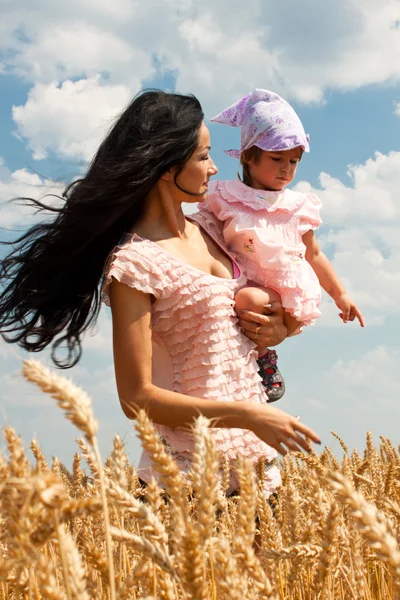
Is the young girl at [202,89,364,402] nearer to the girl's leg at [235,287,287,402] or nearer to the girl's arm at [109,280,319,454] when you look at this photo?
the girl's leg at [235,287,287,402]

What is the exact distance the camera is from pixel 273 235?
3176mm

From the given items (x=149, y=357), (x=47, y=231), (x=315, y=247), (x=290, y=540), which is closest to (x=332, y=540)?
(x=290, y=540)

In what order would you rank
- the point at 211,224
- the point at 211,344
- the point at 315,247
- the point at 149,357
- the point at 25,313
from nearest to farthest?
1. the point at 149,357
2. the point at 211,344
3. the point at 25,313
4. the point at 211,224
5. the point at 315,247

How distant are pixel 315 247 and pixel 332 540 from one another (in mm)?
2493

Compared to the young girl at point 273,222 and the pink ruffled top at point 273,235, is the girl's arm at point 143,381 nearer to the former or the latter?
the young girl at point 273,222

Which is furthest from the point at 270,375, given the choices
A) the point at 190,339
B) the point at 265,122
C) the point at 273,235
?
the point at 265,122

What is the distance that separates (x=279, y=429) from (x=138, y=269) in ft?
2.78

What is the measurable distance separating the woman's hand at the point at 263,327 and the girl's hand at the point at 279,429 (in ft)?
2.29

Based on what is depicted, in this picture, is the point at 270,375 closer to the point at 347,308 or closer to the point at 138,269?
the point at 347,308

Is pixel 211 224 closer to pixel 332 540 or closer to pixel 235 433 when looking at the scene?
pixel 235 433

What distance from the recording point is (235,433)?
2.63 metres

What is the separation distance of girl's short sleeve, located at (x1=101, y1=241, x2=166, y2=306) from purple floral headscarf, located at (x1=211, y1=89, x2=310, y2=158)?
107cm

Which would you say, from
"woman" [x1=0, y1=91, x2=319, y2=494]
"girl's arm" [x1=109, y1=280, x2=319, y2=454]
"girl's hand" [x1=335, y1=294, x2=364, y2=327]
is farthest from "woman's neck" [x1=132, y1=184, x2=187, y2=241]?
"girl's hand" [x1=335, y1=294, x2=364, y2=327]

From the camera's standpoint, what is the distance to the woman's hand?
2.69 meters
